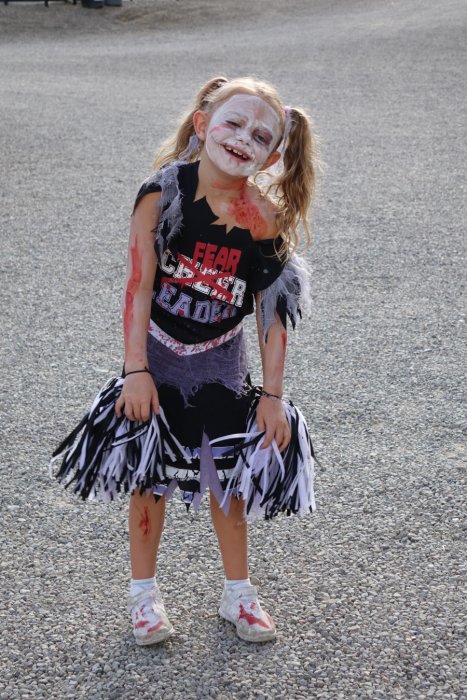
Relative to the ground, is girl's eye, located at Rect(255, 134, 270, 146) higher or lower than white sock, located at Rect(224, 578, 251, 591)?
higher

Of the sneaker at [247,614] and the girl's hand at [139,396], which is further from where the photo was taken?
the sneaker at [247,614]

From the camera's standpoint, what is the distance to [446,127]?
31.2 ft

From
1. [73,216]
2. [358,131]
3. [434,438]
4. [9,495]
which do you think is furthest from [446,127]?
[9,495]

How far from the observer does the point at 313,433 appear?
3.81 m

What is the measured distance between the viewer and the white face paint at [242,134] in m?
2.49

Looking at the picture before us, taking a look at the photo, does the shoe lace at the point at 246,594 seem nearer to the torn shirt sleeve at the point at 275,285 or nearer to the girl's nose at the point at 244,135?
the torn shirt sleeve at the point at 275,285

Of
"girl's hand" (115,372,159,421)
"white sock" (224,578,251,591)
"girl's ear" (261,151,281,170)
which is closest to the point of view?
"girl's hand" (115,372,159,421)

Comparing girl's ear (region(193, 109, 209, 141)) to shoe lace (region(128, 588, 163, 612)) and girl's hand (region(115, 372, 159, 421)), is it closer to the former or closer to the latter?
girl's hand (region(115, 372, 159, 421))

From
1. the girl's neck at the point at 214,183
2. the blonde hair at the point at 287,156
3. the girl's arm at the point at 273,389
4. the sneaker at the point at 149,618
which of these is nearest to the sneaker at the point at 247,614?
the sneaker at the point at 149,618

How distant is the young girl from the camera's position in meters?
2.50

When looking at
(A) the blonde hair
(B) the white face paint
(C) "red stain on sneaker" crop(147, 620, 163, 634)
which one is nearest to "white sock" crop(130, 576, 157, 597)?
(C) "red stain on sneaker" crop(147, 620, 163, 634)

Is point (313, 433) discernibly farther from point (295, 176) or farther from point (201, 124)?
point (201, 124)

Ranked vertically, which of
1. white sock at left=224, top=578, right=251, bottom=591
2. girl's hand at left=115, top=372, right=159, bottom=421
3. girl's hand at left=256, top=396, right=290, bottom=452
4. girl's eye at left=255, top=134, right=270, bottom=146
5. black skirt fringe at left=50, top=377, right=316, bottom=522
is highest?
girl's eye at left=255, top=134, right=270, bottom=146

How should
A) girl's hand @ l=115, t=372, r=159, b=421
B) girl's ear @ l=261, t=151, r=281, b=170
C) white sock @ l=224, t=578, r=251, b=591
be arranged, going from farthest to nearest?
white sock @ l=224, t=578, r=251, b=591 < girl's ear @ l=261, t=151, r=281, b=170 < girl's hand @ l=115, t=372, r=159, b=421
